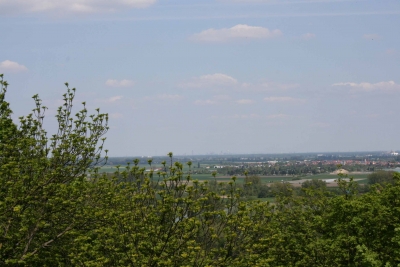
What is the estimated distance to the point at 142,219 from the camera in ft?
53.2

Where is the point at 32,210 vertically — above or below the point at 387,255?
above

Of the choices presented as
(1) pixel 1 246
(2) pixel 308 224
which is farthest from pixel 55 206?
(2) pixel 308 224

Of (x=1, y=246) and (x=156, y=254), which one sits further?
(x=1, y=246)

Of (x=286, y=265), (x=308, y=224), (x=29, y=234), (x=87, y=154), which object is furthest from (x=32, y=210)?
(x=308, y=224)

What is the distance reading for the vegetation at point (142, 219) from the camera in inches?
622

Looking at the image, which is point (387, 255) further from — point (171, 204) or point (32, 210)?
point (32, 210)

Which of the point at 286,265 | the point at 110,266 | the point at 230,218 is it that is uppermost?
the point at 230,218

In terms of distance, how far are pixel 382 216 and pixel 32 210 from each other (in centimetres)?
1525

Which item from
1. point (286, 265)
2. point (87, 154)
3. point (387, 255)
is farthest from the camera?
point (286, 265)

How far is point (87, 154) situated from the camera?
2069 centimetres

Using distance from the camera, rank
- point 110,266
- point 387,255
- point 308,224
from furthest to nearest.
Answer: point 308,224, point 387,255, point 110,266

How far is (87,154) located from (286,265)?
10676mm

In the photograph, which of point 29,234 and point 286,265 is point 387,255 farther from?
point 29,234

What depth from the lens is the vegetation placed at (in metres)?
15.8
